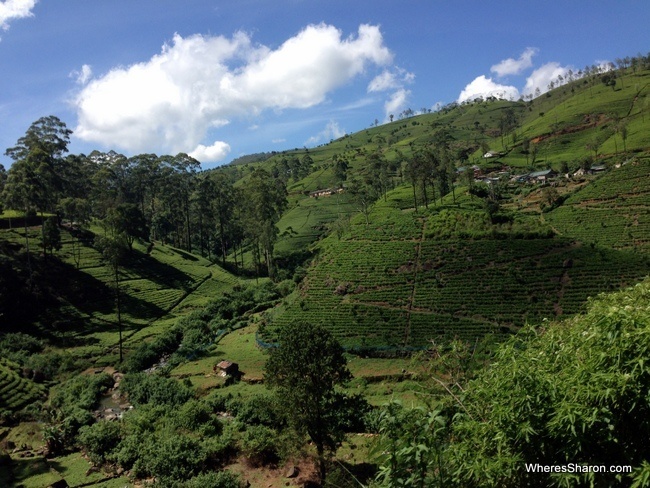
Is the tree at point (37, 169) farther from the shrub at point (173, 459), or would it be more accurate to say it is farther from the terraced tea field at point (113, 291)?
the shrub at point (173, 459)

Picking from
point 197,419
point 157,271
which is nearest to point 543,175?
point 157,271

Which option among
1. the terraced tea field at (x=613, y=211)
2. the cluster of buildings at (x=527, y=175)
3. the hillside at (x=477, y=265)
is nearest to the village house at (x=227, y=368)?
the hillside at (x=477, y=265)

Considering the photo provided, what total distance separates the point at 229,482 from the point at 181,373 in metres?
19.4

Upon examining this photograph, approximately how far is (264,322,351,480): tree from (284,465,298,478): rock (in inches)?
79.4

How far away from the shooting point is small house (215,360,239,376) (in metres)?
33.8

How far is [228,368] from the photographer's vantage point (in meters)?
33.9

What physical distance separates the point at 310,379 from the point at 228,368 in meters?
17.0

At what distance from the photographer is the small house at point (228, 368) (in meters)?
33.8

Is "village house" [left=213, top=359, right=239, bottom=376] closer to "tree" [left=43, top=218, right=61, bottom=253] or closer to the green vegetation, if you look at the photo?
the green vegetation

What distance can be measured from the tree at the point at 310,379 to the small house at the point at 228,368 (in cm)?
1494

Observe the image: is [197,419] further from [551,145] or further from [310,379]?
[551,145]

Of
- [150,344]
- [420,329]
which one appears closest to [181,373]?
[150,344]

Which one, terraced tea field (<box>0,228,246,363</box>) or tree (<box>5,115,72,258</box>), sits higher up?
tree (<box>5,115,72,258</box>)

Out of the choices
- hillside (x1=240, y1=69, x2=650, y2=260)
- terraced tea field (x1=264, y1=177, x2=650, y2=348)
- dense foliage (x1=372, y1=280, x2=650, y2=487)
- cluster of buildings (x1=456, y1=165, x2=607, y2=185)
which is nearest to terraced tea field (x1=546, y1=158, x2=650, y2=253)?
terraced tea field (x1=264, y1=177, x2=650, y2=348)
